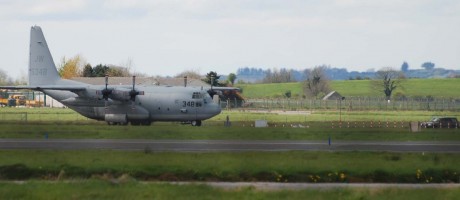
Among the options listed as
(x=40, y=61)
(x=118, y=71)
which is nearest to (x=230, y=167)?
(x=40, y=61)

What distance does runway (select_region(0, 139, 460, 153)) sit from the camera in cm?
4262

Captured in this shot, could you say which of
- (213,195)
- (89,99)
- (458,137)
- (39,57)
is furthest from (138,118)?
(213,195)

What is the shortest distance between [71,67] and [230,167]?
125 metres

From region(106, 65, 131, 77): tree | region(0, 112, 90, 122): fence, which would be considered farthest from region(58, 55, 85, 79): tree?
region(0, 112, 90, 122): fence

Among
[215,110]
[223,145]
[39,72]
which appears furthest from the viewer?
[39,72]

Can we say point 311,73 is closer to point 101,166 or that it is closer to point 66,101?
point 66,101

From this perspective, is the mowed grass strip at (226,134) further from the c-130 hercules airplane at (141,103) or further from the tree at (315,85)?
the tree at (315,85)

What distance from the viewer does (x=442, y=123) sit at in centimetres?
7462

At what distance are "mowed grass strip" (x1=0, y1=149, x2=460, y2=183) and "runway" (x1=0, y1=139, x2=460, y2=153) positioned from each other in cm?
424

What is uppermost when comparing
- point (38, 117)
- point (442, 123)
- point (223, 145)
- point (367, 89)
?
point (367, 89)

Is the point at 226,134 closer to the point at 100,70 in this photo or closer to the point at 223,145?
the point at 223,145

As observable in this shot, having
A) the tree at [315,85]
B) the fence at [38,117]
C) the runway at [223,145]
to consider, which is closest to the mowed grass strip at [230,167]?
the runway at [223,145]

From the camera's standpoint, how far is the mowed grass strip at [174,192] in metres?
24.5

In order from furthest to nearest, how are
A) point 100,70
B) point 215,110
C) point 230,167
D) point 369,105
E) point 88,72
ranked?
point 88,72
point 100,70
point 369,105
point 215,110
point 230,167
